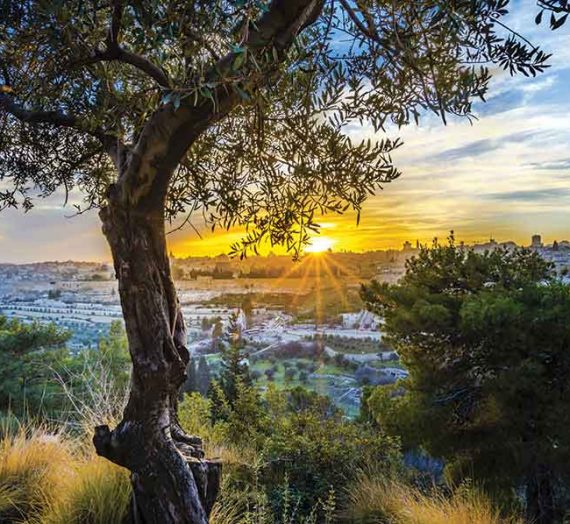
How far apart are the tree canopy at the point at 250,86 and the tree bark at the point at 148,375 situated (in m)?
0.19

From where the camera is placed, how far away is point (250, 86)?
5.72 ft

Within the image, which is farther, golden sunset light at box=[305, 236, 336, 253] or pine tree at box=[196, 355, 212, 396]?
pine tree at box=[196, 355, 212, 396]

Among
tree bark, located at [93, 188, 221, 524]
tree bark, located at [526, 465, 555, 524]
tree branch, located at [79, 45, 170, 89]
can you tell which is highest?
tree branch, located at [79, 45, 170, 89]

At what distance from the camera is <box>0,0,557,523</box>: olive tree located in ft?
6.17

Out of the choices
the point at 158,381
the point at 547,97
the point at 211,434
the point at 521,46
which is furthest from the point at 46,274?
Result: the point at 521,46

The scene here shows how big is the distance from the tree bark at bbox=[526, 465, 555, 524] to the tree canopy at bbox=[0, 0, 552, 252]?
3.85m

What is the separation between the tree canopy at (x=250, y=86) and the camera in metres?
1.71

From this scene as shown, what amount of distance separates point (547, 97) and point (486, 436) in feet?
10.0

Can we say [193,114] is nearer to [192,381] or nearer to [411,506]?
[411,506]

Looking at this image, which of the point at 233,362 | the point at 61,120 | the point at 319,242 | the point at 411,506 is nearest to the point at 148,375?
the point at 319,242

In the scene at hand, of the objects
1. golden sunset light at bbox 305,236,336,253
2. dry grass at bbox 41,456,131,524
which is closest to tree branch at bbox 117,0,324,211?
Result: golden sunset light at bbox 305,236,336,253

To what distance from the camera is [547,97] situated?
3537mm

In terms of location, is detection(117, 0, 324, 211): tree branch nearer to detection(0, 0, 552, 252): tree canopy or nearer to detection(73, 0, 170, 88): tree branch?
detection(0, 0, 552, 252): tree canopy

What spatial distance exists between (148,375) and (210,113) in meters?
1.15
